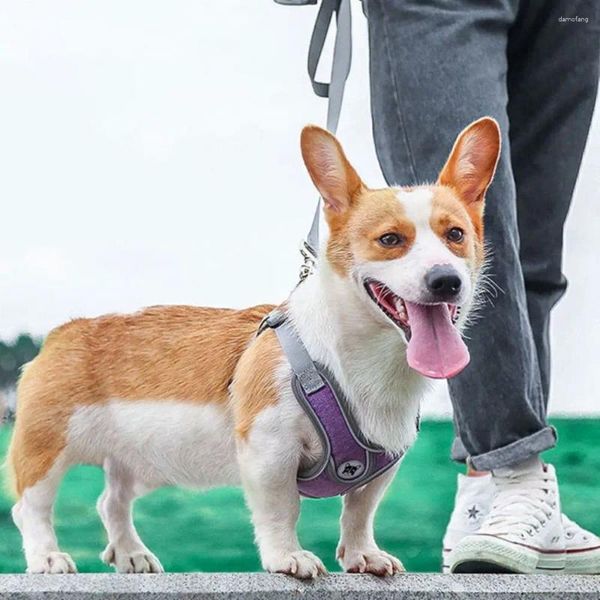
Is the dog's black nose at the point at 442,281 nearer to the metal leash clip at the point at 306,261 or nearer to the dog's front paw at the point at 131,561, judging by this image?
the metal leash clip at the point at 306,261

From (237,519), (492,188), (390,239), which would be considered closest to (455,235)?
(390,239)

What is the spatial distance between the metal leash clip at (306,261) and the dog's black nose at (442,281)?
0.21 meters

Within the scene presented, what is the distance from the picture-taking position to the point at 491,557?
107 centimetres

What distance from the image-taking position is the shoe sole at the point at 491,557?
107 cm

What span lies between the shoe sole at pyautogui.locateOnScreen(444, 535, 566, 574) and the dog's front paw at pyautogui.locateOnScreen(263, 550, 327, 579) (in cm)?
16

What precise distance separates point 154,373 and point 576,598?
44 centimetres

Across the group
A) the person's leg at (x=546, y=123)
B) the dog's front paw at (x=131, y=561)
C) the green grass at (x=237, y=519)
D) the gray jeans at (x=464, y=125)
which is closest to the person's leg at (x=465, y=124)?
the gray jeans at (x=464, y=125)

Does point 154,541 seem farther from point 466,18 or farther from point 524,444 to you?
point 466,18

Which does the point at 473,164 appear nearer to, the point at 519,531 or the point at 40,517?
the point at 519,531

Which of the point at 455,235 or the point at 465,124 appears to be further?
the point at 465,124

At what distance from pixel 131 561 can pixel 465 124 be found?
1.83 feet

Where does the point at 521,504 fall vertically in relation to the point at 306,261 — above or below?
below

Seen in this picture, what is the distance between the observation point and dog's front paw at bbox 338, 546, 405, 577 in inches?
40.9

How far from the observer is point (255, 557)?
1.71m
